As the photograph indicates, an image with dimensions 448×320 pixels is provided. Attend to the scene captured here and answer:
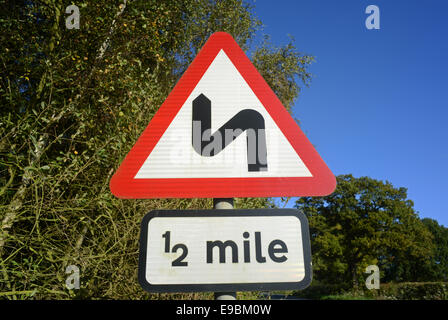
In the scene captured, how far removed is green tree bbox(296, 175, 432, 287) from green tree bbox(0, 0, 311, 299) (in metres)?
27.7

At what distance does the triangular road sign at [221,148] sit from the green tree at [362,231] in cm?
2911

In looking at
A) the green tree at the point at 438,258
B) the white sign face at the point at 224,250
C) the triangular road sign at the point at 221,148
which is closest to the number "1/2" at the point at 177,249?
the white sign face at the point at 224,250

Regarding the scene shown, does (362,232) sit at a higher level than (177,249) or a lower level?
higher

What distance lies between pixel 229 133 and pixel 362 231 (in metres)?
33.8

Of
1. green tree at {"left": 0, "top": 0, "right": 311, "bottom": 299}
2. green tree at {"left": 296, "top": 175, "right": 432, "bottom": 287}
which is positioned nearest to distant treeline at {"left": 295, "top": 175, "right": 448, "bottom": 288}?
green tree at {"left": 296, "top": 175, "right": 432, "bottom": 287}

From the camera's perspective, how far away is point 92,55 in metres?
3.57

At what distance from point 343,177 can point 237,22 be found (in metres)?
32.2

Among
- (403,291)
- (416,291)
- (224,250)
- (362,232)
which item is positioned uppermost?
(362,232)

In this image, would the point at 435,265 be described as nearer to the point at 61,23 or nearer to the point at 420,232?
the point at 420,232

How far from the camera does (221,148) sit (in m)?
1.03

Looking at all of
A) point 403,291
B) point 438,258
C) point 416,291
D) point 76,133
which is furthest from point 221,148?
point 438,258

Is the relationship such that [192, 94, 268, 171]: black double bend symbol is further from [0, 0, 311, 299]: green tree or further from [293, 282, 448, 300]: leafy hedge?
[293, 282, 448, 300]: leafy hedge

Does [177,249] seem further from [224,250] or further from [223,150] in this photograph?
[223,150]
